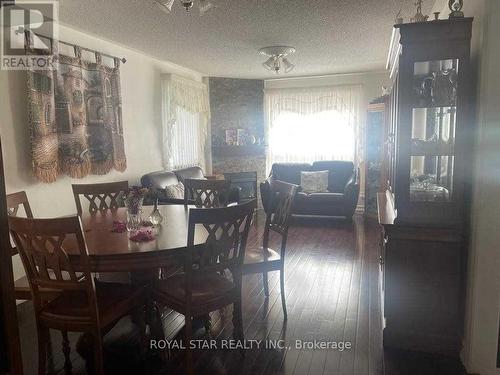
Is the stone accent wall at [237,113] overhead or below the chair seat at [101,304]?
overhead

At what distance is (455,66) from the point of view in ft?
7.02

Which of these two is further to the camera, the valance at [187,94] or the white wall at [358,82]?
the white wall at [358,82]

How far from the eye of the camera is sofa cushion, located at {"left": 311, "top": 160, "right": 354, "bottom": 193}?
626 centimetres

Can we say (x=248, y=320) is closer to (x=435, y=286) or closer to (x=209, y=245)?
(x=209, y=245)

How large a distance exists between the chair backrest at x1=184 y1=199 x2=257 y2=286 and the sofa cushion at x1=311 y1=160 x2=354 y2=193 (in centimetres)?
432

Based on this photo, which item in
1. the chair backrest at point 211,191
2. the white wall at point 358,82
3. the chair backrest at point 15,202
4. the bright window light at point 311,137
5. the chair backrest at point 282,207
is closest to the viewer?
the chair backrest at point 15,202

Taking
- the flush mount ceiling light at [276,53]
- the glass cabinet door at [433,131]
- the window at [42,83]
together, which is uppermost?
the flush mount ceiling light at [276,53]

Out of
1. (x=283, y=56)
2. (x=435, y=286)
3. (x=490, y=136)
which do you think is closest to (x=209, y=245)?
(x=435, y=286)

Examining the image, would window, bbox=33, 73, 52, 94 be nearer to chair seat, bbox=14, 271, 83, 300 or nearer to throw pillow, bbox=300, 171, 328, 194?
chair seat, bbox=14, 271, 83, 300

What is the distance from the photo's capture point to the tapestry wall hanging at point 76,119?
326 cm

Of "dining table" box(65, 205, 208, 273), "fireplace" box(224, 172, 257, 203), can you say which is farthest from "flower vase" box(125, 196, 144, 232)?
"fireplace" box(224, 172, 257, 203)

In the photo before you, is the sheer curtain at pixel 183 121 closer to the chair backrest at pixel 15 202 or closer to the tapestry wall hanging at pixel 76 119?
the tapestry wall hanging at pixel 76 119

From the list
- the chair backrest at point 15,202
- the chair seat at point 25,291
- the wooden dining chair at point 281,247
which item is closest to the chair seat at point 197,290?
the wooden dining chair at point 281,247

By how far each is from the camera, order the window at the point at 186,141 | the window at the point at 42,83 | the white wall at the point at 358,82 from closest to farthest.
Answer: the window at the point at 42,83, the window at the point at 186,141, the white wall at the point at 358,82
